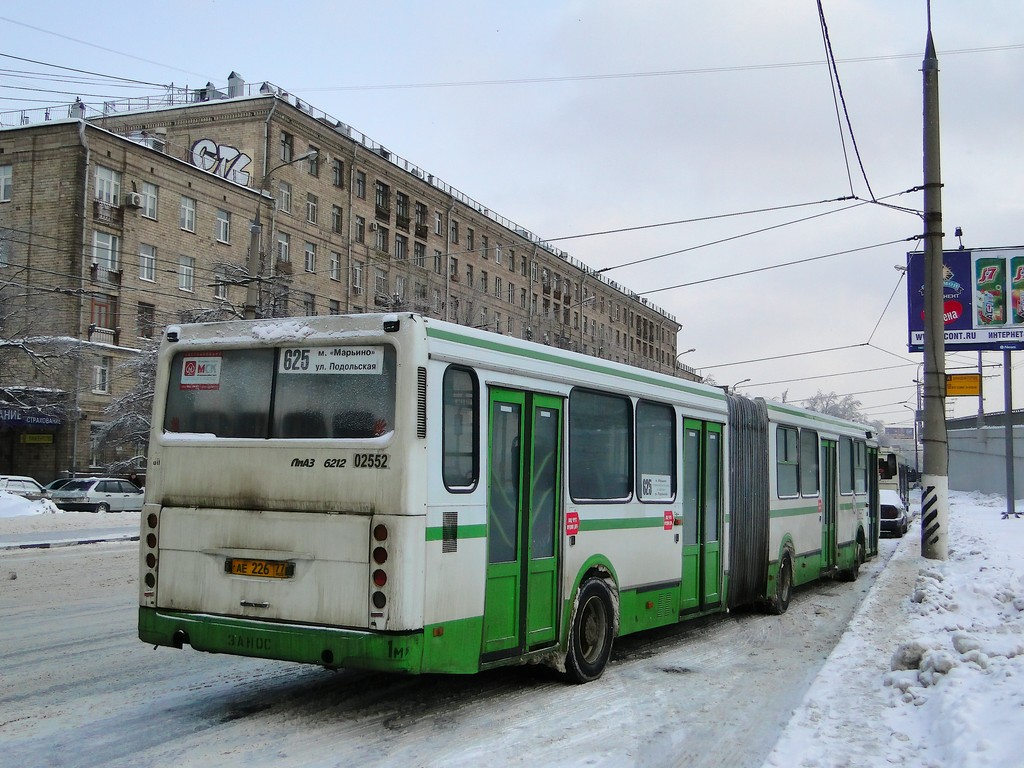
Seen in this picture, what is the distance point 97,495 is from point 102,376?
742cm

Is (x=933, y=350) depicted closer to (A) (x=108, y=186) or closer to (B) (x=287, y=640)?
(B) (x=287, y=640)

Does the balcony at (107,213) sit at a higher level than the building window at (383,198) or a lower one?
lower

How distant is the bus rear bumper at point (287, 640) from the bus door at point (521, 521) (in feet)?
3.15

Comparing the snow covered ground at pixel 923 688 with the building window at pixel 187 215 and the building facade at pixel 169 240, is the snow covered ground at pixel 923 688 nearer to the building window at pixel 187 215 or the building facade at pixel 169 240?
the building facade at pixel 169 240

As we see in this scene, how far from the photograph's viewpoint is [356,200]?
56.0 metres

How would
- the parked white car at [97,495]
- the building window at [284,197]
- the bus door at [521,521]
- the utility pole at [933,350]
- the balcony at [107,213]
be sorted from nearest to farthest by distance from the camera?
the bus door at [521,521]
the utility pole at [933,350]
the parked white car at [97,495]
the balcony at [107,213]
the building window at [284,197]

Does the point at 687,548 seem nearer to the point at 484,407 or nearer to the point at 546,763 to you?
the point at 484,407

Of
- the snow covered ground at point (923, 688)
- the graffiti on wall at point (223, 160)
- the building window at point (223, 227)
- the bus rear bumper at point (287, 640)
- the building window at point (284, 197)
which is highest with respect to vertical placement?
the graffiti on wall at point (223, 160)

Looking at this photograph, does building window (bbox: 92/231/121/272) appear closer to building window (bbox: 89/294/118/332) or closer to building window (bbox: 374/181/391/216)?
building window (bbox: 89/294/118/332)

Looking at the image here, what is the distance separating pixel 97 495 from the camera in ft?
117

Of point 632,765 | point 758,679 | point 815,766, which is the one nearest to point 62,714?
point 632,765

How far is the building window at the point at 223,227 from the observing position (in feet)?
152

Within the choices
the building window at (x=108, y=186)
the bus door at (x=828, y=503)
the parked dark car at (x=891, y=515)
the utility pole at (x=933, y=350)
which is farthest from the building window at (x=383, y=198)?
the bus door at (x=828, y=503)

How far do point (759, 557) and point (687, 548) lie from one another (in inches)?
101
